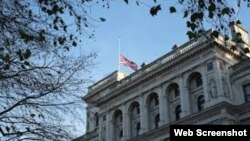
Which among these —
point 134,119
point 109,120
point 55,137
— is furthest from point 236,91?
point 55,137

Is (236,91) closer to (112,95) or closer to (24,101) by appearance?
(112,95)

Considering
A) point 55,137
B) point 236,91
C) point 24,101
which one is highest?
point 236,91

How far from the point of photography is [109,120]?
5344cm

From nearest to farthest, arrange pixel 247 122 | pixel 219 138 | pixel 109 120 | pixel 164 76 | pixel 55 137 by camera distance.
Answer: pixel 219 138, pixel 55 137, pixel 247 122, pixel 164 76, pixel 109 120

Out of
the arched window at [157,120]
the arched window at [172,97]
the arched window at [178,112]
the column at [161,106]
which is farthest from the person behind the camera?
the arched window at [157,120]

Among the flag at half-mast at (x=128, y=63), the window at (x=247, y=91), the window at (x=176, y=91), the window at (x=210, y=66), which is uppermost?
the flag at half-mast at (x=128, y=63)

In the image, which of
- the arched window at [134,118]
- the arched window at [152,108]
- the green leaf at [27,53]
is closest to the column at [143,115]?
the arched window at [152,108]

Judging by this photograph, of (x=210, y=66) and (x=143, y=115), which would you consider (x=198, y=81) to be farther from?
(x=143, y=115)

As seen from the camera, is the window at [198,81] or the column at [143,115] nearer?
the window at [198,81]

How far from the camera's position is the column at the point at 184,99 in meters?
45.0

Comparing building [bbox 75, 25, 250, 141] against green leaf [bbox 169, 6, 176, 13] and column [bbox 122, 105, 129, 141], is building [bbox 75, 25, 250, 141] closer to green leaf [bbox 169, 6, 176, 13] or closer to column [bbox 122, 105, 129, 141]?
column [bbox 122, 105, 129, 141]

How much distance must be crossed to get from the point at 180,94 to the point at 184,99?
75cm

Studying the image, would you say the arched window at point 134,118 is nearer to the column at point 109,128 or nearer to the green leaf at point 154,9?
the column at point 109,128

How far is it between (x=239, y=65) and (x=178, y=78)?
19.6ft
